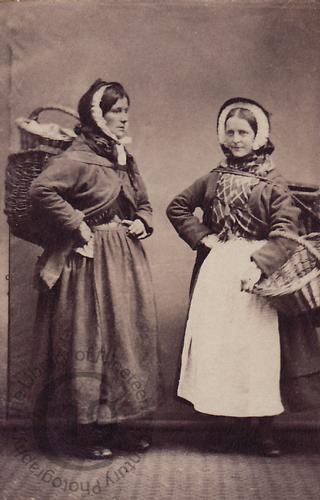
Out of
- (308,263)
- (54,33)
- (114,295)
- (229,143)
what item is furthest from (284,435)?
(54,33)

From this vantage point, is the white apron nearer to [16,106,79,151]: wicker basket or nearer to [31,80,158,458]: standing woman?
[31,80,158,458]: standing woman

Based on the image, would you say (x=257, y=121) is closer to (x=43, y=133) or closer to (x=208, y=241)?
(x=208, y=241)

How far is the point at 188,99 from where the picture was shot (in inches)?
104

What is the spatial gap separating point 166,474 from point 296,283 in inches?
33.2

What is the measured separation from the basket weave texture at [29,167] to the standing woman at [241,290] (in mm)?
587

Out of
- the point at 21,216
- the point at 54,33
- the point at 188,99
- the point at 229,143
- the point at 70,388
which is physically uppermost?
the point at 54,33

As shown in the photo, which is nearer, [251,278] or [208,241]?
[251,278]

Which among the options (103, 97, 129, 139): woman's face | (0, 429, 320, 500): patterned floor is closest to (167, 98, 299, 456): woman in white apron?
(0, 429, 320, 500): patterned floor

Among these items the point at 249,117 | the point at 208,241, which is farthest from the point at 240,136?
the point at 208,241

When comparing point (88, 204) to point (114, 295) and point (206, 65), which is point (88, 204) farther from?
point (206, 65)

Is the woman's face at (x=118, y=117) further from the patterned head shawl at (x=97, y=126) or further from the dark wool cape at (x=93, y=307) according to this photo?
the dark wool cape at (x=93, y=307)

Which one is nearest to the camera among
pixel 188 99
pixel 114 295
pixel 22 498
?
pixel 22 498

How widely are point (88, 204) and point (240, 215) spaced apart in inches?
23.1

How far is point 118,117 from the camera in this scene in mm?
2516
